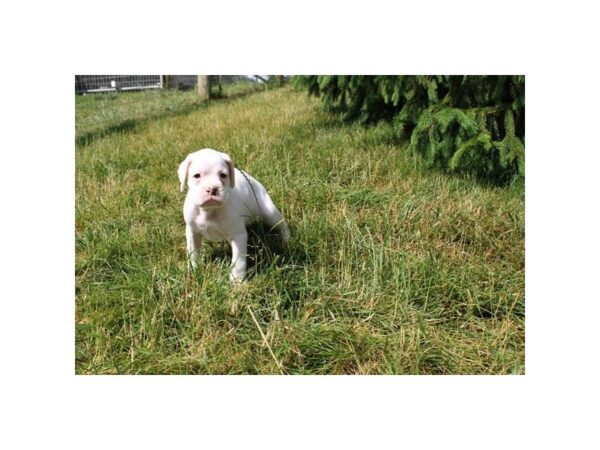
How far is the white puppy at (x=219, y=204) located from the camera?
2.24 meters

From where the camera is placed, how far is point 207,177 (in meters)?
2.24

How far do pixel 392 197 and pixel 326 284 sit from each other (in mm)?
1345

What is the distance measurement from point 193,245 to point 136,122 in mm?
3976

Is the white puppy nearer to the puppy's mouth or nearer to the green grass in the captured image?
the puppy's mouth

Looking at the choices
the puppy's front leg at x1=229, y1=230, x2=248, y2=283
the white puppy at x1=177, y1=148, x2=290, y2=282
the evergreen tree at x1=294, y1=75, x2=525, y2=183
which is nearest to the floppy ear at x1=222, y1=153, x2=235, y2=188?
the white puppy at x1=177, y1=148, x2=290, y2=282

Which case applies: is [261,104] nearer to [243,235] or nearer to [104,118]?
[104,118]

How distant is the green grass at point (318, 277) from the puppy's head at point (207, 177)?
0.47 m

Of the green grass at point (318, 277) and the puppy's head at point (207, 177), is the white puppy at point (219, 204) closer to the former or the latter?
the puppy's head at point (207, 177)

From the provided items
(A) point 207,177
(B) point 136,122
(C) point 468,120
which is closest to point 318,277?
(A) point 207,177

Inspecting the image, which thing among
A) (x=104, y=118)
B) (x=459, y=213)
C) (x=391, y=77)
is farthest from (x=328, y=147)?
(x=104, y=118)

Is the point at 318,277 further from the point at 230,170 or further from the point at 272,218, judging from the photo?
the point at 230,170

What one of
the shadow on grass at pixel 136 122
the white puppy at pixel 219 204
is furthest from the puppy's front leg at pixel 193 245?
the shadow on grass at pixel 136 122
